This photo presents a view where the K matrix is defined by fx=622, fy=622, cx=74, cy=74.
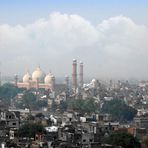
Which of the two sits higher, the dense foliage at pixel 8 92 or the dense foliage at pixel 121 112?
the dense foliage at pixel 8 92

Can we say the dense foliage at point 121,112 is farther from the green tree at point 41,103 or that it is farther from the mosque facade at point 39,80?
the mosque facade at point 39,80

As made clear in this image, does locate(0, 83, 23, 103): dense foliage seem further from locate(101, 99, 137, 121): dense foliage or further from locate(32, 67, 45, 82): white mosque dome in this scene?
locate(101, 99, 137, 121): dense foliage

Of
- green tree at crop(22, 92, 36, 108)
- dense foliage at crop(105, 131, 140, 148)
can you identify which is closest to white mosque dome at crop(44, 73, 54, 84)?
green tree at crop(22, 92, 36, 108)

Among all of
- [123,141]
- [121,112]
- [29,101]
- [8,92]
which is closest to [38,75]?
[8,92]

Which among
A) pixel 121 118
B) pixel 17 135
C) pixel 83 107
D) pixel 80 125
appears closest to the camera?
pixel 17 135

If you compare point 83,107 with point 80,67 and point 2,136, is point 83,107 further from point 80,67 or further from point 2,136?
point 80,67

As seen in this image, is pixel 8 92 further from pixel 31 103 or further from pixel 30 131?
pixel 30 131

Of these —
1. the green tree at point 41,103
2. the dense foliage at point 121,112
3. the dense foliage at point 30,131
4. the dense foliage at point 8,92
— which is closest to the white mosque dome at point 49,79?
the dense foliage at point 8,92

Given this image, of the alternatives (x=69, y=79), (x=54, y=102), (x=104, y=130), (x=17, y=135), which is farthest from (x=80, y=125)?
(x=69, y=79)

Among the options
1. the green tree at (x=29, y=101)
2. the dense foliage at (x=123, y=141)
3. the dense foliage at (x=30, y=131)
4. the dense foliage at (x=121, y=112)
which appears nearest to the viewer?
the dense foliage at (x=123, y=141)

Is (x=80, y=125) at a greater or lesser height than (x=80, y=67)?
lesser
